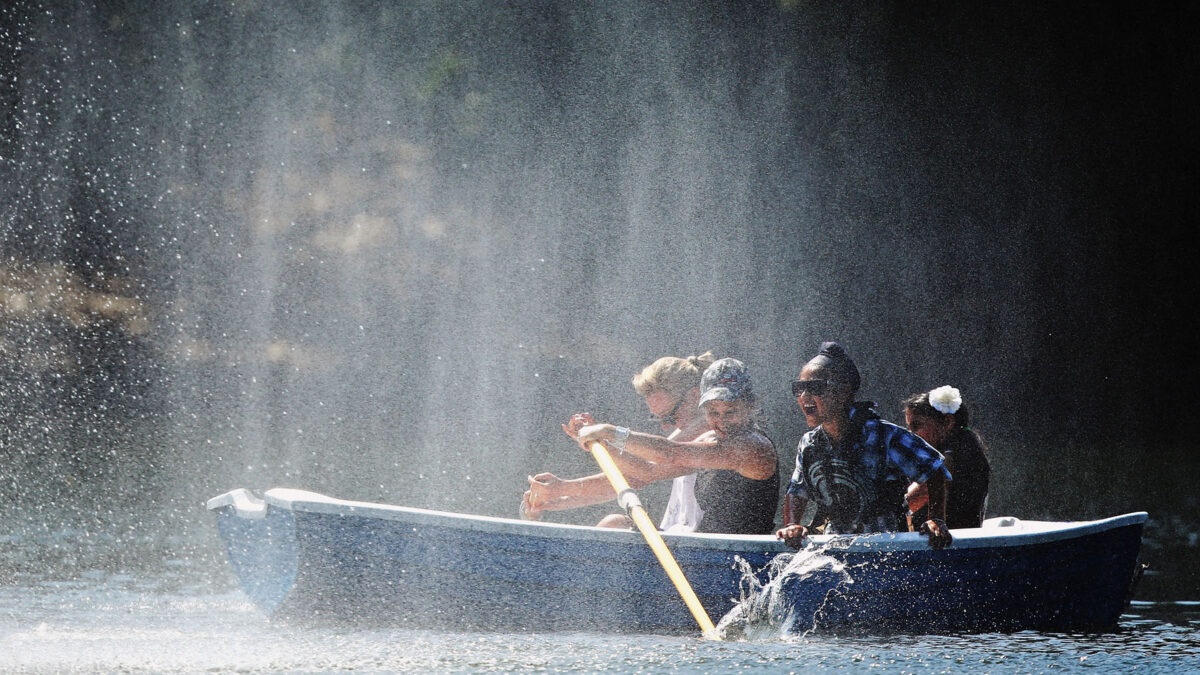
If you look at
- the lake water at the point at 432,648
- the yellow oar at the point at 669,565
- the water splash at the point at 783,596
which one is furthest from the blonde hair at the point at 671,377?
the lake water at the point at 432,648

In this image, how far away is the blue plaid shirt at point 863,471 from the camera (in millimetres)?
6500

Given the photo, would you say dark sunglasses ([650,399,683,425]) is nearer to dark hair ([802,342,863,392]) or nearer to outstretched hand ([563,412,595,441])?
outstretched hand ([563,412,595,441])

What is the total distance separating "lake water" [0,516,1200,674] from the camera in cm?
584

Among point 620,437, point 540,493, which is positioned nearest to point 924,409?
point 620,437

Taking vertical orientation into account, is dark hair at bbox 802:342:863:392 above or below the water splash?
above

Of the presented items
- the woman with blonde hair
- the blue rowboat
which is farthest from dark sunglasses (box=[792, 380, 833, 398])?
the woman with blonde hair

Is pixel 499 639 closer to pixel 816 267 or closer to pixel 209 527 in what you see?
pixel 209 527

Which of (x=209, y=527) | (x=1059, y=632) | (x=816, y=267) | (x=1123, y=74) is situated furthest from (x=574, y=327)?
(x=1059, y=632)

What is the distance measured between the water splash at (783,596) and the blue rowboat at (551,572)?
0.4 inches

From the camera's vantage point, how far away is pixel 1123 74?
2552cm

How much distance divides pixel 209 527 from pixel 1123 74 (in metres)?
19.2

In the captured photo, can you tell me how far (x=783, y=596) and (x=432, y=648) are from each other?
1731 mm

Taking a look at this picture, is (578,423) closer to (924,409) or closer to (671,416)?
(671,416)

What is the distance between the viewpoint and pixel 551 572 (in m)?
6.61
